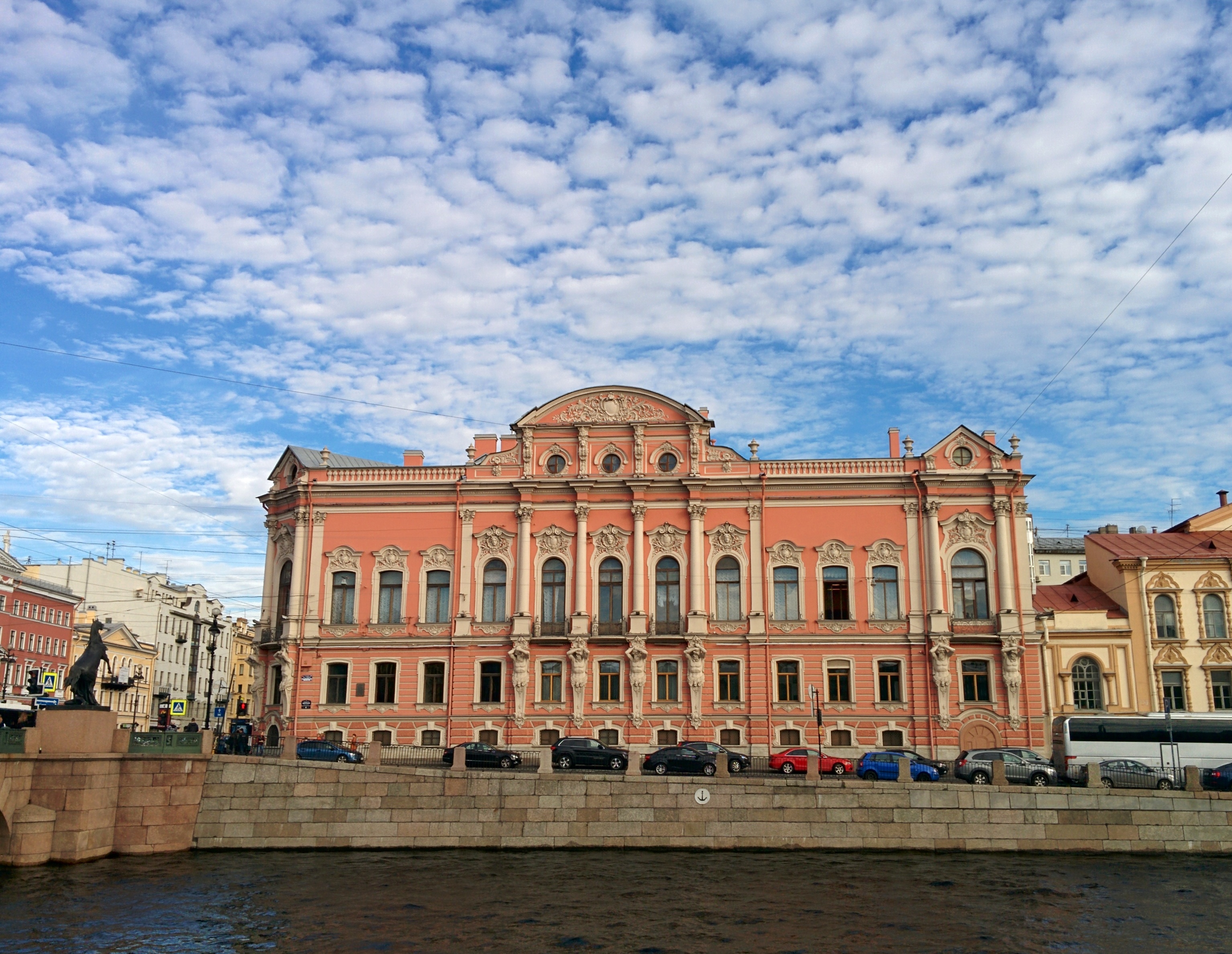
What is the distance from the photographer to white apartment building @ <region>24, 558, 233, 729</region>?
265ft

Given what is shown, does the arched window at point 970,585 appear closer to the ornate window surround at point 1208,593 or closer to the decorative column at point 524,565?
the ornate window surround at point 1208,593

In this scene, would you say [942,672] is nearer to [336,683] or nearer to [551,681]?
[551,681]

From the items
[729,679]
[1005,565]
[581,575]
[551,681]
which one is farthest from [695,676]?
[1005,565]

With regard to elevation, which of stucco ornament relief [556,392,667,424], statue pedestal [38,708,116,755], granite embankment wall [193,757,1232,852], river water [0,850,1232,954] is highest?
stucco ornament relief [556,392,667,424]

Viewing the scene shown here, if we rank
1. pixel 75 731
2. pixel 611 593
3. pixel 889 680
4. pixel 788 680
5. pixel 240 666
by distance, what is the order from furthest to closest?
pixel 240 666 → pixel 611 593 → pixel 788 680 → pixel 889 680 → pixel 75 731

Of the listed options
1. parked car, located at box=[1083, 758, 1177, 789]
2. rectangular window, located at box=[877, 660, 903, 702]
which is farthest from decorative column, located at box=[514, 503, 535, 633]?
parked car, located at box=[1083, 758, 1177, 789]

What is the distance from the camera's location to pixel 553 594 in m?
43.2

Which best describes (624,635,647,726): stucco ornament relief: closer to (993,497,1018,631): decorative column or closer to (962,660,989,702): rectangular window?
(962,660,989,702): rectangular window

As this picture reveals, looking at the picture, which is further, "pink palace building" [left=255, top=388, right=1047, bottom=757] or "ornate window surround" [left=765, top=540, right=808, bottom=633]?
"ornate window surround" [left=765, top=540, right=808, bottom=633]

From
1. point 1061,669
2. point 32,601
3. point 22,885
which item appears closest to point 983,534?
point 1061,669

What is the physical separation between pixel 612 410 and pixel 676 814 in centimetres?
1955

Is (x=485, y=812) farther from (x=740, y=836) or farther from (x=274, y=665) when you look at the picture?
(x=274, y=665)

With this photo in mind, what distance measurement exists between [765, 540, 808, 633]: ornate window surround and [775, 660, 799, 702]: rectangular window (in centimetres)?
146

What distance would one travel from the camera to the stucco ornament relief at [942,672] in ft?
131
